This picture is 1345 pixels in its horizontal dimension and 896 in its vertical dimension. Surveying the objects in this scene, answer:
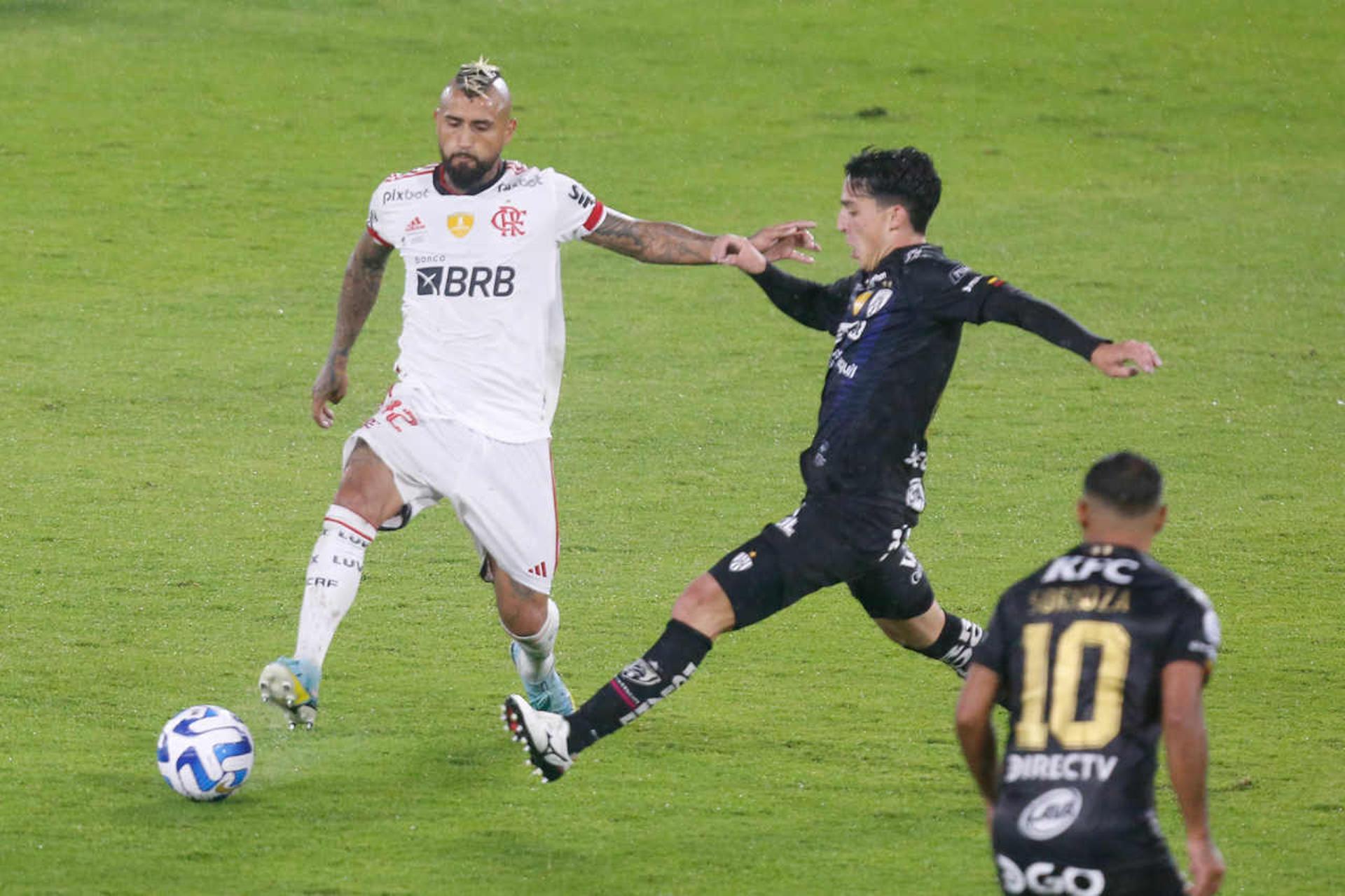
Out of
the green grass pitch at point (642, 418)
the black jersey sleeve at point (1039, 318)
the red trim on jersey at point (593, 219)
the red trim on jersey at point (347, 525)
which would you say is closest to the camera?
the black jersey sleeve at point (1039, 318)

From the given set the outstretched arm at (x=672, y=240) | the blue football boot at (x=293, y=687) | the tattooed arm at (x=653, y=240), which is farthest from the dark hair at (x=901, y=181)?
the blue football boot at (x=293, y=687)

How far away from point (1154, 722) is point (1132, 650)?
189 millimetres

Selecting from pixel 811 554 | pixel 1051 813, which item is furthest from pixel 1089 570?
pixel 811 554

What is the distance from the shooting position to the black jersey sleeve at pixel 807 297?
6508 mm

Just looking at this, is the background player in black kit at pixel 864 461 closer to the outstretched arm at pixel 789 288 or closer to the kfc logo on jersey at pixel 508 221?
the outstretched arm at pixel 789 288

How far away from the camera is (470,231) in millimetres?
6605

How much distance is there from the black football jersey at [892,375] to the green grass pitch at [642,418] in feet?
3.71

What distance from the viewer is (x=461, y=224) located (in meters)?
6.61

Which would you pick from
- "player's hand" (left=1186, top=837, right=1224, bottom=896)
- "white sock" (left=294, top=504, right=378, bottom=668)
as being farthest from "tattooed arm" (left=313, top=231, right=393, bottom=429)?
"player's hand" (left=1186, top=837, right=1224, bottom=896)

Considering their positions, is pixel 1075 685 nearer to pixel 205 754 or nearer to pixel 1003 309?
pixel 1003 309

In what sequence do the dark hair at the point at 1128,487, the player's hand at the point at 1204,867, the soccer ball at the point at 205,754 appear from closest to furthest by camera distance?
the player's hand at the point at 1204,867 < the dark hair at the point at 1128,487 < the soccer ball at the point at 205,754

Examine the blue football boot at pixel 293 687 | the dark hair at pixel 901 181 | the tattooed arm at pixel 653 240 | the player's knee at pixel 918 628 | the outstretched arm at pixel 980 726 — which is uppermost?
the dark hair at pixel 901 181

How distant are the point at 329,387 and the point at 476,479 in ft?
3.01

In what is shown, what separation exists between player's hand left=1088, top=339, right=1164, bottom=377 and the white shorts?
212 cm
